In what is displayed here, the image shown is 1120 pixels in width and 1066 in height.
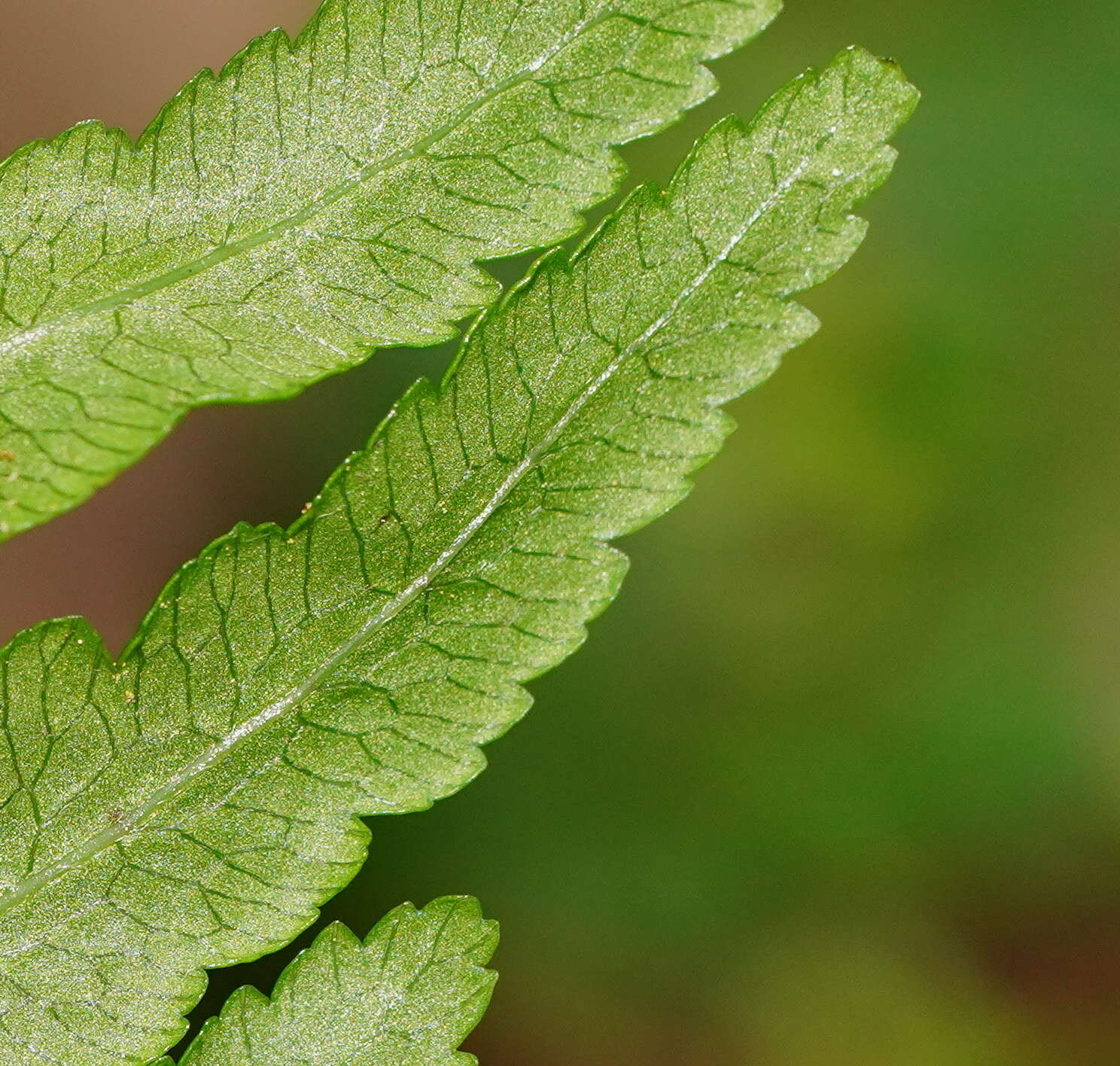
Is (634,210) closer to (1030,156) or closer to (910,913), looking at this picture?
(1030,156)

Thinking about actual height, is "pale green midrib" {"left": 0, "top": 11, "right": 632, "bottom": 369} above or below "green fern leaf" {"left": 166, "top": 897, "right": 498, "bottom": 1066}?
above

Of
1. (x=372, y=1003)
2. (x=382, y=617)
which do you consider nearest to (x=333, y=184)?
(x=382, y=617)

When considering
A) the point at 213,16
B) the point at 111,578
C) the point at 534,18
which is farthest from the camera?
the point at 213,16

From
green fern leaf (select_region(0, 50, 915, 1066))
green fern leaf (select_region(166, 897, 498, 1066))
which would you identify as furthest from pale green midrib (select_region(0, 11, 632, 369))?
green fern leaf (select_region(166, 897, 498, 1066))

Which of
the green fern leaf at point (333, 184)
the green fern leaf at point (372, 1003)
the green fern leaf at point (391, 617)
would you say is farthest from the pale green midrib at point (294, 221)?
the green fern leaf at point (372, 1003)

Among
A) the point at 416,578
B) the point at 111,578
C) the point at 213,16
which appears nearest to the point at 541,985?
the point at 111,578

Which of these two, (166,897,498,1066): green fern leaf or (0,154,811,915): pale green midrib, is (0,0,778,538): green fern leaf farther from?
(166,897,498,1066): green fern leaf
